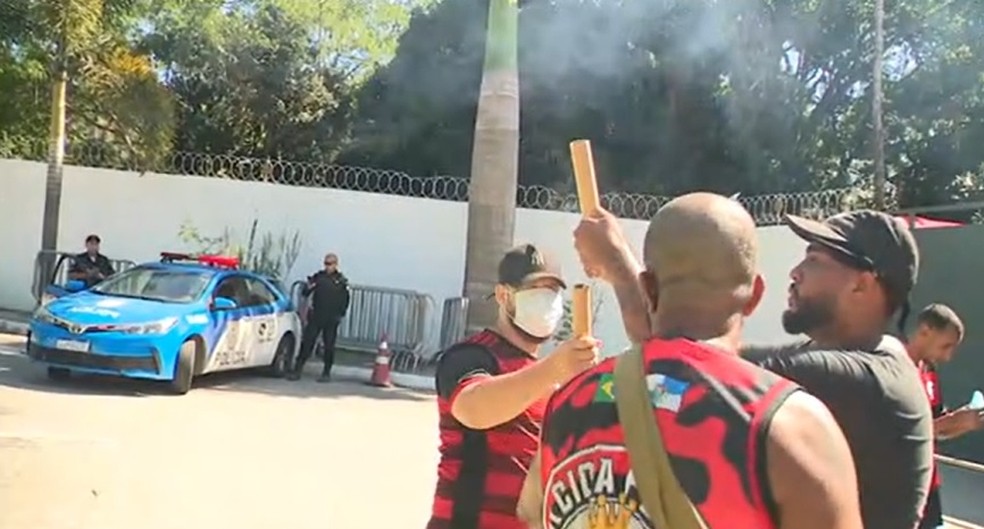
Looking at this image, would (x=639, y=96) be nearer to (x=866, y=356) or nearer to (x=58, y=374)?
(x=58, y=374)

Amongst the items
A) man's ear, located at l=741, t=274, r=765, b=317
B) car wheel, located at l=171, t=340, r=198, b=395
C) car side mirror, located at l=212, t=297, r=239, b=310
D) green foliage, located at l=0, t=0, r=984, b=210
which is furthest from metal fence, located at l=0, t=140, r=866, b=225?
man's ear, located at l=741, t=274, r=765, b=317

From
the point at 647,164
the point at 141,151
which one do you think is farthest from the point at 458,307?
the point at 647,164

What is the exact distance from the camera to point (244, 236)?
636 inches

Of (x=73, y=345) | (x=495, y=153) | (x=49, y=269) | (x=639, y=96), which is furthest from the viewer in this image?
(x=639, y=96)

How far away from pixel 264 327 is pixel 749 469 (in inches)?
440

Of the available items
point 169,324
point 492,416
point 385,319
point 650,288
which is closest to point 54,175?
point 385,319

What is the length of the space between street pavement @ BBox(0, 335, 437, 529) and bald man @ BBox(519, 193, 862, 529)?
4.94 m

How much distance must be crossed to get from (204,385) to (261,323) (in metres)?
0.96

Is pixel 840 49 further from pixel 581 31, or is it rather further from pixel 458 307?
pixel 458 307

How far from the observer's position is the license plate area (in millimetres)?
10422

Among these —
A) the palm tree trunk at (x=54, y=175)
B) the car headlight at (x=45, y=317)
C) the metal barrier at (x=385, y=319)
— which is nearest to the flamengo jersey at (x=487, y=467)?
the car headlight at (x=45, y=317)

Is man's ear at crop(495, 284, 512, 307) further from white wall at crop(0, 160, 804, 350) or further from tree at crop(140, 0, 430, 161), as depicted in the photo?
tree at crop(140, 0, 430, 161)

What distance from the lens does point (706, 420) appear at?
1621 mm

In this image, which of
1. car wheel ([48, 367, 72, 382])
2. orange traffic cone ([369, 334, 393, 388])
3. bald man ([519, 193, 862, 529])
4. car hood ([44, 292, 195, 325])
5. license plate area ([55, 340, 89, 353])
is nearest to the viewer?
bald man ([519, 193, 862, 529])
